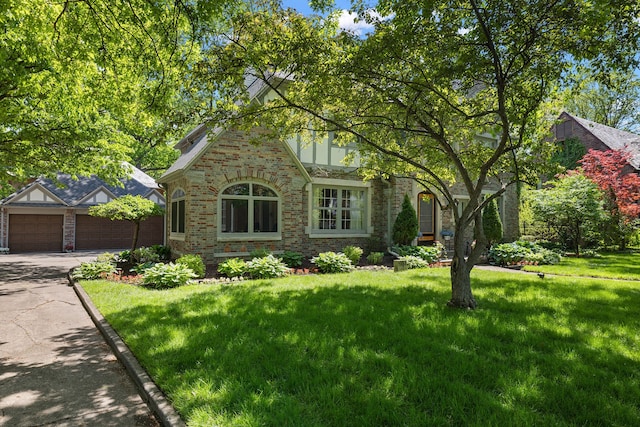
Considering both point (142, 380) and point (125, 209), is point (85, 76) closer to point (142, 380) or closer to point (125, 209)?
point (125, 209)

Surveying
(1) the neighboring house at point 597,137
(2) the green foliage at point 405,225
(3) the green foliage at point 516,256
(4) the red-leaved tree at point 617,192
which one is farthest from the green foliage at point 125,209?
(1) the neighboring house at point 597,137

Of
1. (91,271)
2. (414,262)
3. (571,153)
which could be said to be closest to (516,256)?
(414,262)

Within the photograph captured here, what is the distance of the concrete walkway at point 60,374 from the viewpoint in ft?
10.3

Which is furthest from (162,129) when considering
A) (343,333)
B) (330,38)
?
(343,333)

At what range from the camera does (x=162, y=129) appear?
6613mm

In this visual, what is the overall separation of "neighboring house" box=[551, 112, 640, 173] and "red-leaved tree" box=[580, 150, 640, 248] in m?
5.58

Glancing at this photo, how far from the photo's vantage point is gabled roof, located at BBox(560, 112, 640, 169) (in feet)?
74.0

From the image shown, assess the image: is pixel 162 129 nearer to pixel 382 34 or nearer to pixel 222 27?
pixel 222 27

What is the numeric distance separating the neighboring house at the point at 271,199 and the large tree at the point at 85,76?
225 cm

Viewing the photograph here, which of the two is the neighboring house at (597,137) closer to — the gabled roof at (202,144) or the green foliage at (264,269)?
the gabled roof at (202,144)

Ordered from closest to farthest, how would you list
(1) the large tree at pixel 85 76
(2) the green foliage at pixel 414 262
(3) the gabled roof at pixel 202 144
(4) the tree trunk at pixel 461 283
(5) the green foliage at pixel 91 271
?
(1) the large tree at pixel 85 76
(4) the tree trunk at pixel 461 283
(5) the green foliage at pixel 91 271
(3) the gabled roof at pixel 202 144
(2) the green foliage at pixel 414 262

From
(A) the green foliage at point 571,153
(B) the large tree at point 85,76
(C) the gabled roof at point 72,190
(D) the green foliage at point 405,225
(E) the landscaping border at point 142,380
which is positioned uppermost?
(A) the green foliage at point 571,153

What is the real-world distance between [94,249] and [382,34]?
22672 millimetres

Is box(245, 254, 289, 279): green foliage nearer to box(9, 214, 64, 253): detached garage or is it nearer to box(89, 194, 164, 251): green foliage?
box(89, 194, 164, 251): green foliage
